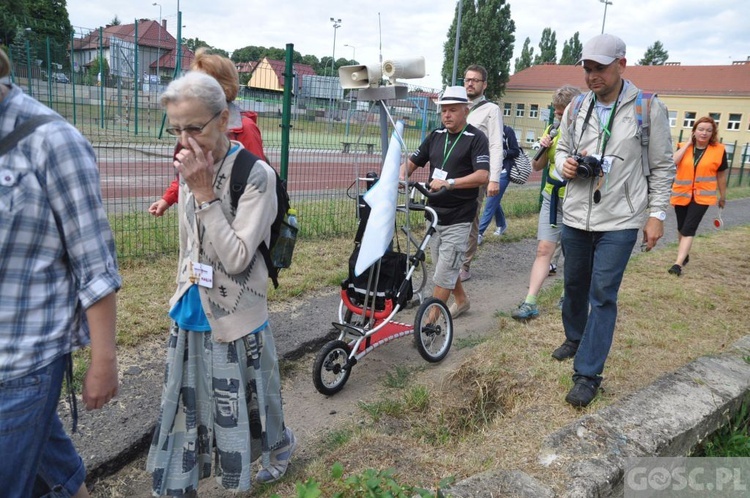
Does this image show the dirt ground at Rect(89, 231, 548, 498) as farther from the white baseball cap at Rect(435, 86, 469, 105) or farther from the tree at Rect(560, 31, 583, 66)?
the tree at Rect(560, 31, 583, 66)

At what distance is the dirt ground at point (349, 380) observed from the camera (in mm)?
2992

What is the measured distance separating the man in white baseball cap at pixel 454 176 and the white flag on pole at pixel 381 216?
0.70m

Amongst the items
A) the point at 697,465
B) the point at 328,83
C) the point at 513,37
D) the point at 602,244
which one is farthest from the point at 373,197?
the point at 513,37

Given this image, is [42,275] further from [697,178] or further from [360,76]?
[697,178]

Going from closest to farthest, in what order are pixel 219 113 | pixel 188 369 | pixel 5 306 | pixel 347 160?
1. pixel 5 306
2. pixel 219 113
3. pixel 188 369
4. pixel 347 160

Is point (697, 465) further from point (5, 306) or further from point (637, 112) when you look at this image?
point (5, 306)

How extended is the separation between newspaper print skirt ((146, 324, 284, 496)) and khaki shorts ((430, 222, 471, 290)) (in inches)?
94.6

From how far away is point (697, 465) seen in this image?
10.2 feet

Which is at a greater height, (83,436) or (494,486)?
(494,486)

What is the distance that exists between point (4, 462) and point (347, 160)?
708cm

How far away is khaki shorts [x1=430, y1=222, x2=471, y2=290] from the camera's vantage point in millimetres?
4777

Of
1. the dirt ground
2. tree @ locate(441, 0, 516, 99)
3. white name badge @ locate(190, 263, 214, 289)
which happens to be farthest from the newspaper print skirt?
tree @ locate(441, 0, 516, 99)

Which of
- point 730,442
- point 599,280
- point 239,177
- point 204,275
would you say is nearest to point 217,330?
point 204,275

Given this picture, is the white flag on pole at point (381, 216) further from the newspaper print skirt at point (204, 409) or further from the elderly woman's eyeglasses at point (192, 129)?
the elderly woman's eyeglasses at point (192, 129)
